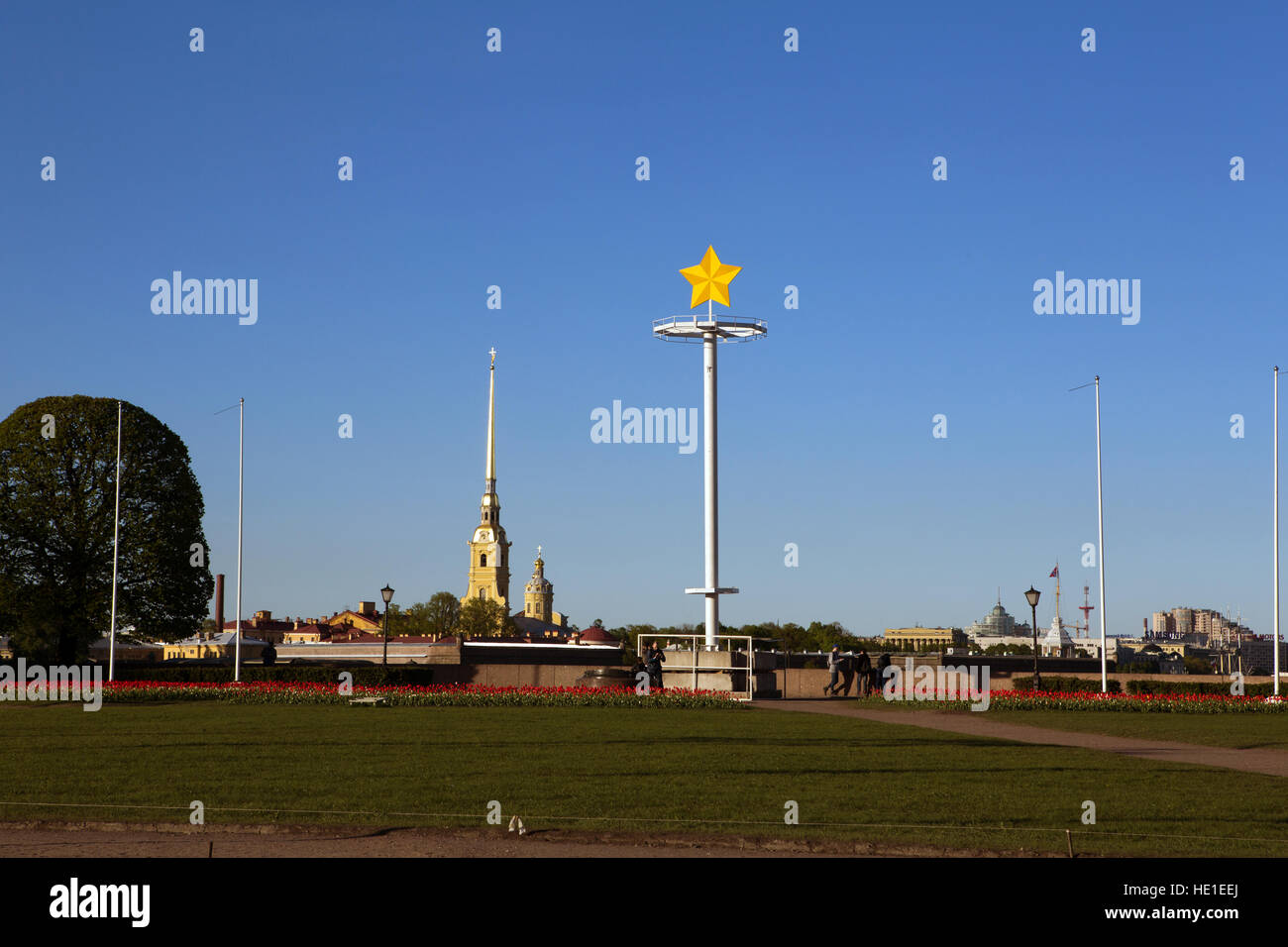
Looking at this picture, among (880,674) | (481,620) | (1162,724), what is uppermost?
(880,674)

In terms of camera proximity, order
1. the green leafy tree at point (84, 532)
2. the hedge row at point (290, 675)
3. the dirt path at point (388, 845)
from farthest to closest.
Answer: the green leafy tree at point (84, 532)
the hedge row at point (290, 675)
the dirt path at point (388, 845)

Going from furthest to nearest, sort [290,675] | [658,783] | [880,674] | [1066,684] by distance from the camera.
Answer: [290,675] → [880,674] → [1066,684] → [658,783]

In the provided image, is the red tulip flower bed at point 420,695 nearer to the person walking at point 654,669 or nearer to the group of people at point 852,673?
the person walking at point 654,669

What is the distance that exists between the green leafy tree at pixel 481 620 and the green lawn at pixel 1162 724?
387 feet

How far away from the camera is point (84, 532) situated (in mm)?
49469

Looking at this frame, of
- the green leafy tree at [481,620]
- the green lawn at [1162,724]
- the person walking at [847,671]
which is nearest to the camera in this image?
the green lawn at [1162,724]

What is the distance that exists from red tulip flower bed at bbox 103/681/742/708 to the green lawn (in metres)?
5.64

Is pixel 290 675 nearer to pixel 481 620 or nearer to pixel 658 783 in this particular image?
pixel 658 783

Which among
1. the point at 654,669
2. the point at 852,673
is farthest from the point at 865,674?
the point at 654,669

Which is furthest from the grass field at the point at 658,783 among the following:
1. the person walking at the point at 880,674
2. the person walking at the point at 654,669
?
the person walking at the point at 880,674

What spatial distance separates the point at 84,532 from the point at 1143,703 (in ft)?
126

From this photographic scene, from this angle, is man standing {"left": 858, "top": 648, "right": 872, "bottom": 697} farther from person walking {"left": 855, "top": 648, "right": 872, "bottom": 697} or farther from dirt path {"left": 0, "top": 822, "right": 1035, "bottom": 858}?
dirt path {"left": 0, "top": 822, "right": 1035, "bottom": 858}

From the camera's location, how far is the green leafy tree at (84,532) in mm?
49125
